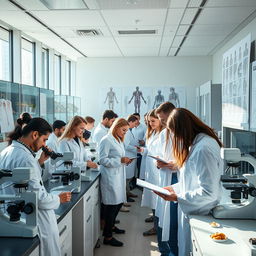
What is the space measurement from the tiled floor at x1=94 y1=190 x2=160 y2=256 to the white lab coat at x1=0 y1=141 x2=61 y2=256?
1896 mm

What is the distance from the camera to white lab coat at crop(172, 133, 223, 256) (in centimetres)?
206

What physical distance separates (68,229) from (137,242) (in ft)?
5.66

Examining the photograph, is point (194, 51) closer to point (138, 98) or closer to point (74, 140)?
point (138, 98)

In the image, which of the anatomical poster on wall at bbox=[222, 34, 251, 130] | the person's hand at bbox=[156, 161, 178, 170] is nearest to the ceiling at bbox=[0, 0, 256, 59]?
the anatomical poster on wall at bbox=[222, 34, 251, 130]

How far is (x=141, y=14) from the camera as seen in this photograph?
4.64 m

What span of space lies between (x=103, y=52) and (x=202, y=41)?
242 cm

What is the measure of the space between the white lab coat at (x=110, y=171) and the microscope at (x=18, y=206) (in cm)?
194

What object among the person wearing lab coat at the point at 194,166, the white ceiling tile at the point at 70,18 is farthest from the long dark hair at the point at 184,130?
the white ceiling tile at the point at 70,18

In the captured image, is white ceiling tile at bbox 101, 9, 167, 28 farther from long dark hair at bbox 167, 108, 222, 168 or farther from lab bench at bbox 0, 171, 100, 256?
long dark hair at bbox 167, 108, 222, 168

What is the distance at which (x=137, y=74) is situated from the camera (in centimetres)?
868

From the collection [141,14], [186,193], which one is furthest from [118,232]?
[141,14]

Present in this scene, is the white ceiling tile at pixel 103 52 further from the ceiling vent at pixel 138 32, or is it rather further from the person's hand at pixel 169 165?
→ the person's hand at pixel 169 165

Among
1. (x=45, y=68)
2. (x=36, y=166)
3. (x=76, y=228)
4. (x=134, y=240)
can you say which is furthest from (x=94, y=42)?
(x=36, y=166)

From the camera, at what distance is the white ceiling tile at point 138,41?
246 inches
